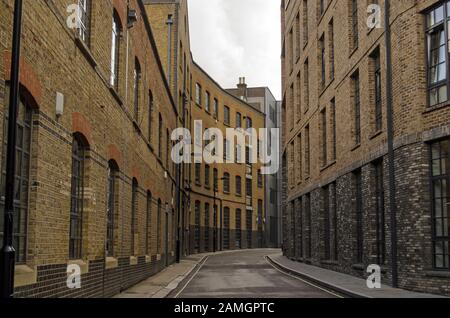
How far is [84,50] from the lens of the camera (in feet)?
36.6

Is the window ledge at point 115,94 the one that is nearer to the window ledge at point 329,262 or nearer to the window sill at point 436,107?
the window sill at point 436,107

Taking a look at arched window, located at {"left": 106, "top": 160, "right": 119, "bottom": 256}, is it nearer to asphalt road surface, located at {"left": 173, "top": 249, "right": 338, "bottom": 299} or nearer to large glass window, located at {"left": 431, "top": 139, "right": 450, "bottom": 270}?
asphalt road surface, located at {"left": 173, "top": 249, "right": 338, "bottom": 299}

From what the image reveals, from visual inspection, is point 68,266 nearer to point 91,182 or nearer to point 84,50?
point 91,182

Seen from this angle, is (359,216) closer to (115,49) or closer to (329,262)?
(329,262)

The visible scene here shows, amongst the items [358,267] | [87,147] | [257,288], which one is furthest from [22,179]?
[358,267]

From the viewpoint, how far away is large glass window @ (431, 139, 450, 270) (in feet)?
49.2

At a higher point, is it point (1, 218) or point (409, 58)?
point (409, 58)

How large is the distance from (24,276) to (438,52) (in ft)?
39.4

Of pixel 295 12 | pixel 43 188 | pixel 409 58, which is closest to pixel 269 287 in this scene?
pixel 409 58

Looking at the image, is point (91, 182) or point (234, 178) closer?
point (91, 182)

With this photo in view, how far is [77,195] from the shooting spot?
1166cm

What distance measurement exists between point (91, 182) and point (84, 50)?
2588 mm

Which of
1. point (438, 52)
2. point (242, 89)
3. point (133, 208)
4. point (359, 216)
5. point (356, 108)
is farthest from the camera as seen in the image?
point (242, 89)

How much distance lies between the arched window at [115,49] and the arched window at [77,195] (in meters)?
3.47
